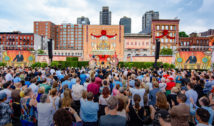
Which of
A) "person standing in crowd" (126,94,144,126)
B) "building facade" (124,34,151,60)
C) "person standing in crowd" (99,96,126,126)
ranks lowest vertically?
"person standing in crowd" (126,94,144,126)

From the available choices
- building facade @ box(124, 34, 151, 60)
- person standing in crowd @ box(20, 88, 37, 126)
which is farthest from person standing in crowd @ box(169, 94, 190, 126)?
building facade @ box(124, 34, 151, 60)

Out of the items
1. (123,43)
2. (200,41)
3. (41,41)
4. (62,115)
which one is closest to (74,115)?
(62,115)

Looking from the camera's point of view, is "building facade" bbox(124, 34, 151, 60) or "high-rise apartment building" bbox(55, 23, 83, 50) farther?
"high-rise apartment building" bbox(55, 23, 83, 50)

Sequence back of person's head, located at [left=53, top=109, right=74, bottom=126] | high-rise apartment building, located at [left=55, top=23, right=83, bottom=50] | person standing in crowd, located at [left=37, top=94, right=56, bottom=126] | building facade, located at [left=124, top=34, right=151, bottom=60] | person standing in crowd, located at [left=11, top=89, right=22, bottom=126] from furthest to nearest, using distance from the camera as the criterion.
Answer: high-rise apartment building, located at [left=55, top=23, right=83, bottom=50], building facade, located at [left=124, top=34, right=151, bottom=60], person standing in crowd, located at [left=11, top=89, right=22, bottom=126], person standing in crowd, located at [left=37, top=94, right=56, bottom=126], back of person's head, located at [left=53, top=109, right=74, bottom=126]

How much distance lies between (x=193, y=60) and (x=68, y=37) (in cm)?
7574

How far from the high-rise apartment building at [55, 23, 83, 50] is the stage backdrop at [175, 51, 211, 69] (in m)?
70.7

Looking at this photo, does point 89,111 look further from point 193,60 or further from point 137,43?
point 137,43

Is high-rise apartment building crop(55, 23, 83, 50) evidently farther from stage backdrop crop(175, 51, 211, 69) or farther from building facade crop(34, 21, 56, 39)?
stage backdrop crop(175, 51, 211, 69)

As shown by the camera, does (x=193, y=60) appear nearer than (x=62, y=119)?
No

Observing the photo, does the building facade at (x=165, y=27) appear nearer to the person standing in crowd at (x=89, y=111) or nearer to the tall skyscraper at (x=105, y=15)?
the person standing in crowd at (x=89, y=111)

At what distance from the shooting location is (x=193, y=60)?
23.1 metres

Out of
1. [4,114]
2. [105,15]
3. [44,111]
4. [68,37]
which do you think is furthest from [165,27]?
[105,15]

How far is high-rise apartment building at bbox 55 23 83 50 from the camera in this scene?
85875 millimetres

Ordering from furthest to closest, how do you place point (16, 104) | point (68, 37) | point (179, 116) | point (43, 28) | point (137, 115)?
point (68, 37) → point (43, 28) → point (16, 104) → point (137, 115) → point (179, 116)
